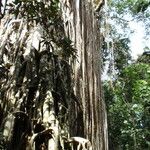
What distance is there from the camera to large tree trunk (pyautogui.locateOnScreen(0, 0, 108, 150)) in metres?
3.05

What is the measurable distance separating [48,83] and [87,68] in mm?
1412

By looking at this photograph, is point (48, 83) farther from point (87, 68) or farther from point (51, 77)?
point (87, 68)

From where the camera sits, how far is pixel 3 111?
3264 millimetres

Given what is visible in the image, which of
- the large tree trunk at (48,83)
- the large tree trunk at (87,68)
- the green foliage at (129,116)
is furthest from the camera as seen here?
the green foliage at (129,116)

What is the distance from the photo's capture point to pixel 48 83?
3410 millimetres

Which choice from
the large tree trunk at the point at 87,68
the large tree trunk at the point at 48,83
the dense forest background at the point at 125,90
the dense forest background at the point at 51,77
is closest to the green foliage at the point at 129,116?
the dense forest background at the point at 125,90

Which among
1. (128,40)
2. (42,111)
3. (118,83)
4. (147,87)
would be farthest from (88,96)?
(128,40)

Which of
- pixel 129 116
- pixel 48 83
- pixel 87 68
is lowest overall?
pixel 48 83

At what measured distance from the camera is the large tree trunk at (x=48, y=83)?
3055 millimetres

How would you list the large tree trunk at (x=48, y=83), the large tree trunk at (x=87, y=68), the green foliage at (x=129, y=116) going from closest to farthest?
the large tree trunk at (x=48, y=83) < the large tree trunk at (x=87, y=68) < the green foliage at (x=129, y=116)

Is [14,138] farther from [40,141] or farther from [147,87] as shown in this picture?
[147,87]

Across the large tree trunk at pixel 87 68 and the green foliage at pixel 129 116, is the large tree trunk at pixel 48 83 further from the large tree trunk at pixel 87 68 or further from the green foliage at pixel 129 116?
the green foliage at pixel 129 116

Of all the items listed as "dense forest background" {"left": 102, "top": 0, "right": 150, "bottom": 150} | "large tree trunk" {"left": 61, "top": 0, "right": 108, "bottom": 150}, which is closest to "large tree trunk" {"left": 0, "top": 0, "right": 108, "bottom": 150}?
"large tree trunk" {"left": 61, "top": 0, "right": 108, "bottom": 150}

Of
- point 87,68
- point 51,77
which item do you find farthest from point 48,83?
point 87,68
